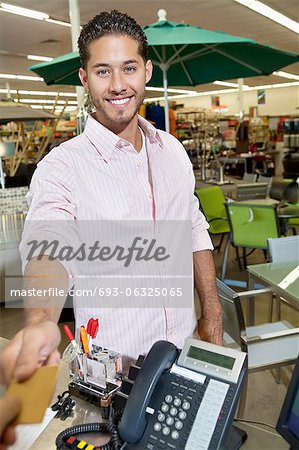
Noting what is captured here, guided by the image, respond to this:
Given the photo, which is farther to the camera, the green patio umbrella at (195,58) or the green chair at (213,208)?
the green chair at (213,208)

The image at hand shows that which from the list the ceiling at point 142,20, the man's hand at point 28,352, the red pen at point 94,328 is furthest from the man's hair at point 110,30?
the ceiling at point 142,20

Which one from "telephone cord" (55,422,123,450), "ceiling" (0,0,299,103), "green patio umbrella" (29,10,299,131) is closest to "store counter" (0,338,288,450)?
"telephone cord" (55,422,123,450)

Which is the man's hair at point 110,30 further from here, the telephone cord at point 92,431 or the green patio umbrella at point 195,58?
the green patio umbrella at point 195,58

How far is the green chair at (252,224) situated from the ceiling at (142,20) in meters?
3.98

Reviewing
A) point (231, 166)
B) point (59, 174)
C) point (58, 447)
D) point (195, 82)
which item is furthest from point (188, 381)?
point (231, 166)

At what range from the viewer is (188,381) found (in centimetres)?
85

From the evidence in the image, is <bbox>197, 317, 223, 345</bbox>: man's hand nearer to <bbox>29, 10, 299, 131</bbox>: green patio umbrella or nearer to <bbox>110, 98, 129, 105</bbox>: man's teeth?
<bbox>110, 98, 129, 105</bbox>: man's teeth

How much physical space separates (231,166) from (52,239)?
41.5ft

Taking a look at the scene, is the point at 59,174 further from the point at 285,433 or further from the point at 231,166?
the point at 231,166

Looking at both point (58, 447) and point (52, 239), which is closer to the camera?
point (52, 239)

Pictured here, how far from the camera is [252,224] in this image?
3.95 meters

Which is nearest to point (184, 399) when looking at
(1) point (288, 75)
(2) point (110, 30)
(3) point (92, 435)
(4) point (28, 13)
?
(3) point (92, 435)

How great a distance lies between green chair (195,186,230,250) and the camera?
4703 millimetres

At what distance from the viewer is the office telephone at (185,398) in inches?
31.1
